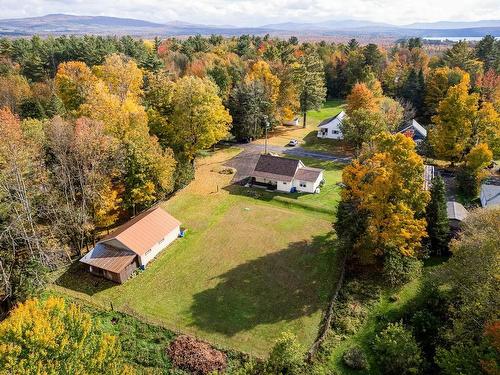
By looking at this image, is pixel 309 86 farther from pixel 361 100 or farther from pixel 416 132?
pixel 416 132

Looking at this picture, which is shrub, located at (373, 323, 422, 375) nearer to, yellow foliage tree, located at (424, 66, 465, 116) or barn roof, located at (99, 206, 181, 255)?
barn roof, located at (99, 206, 181, 255)

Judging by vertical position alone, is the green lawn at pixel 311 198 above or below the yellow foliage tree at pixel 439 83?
below

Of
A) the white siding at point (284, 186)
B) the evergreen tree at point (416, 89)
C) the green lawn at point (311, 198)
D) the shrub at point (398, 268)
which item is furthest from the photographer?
the evergreen tree at point (416, 89)

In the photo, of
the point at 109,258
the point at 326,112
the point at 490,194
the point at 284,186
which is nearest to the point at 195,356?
the point at 109,258

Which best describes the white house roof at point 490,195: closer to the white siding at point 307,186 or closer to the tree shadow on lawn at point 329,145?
the white siding at point 307,186

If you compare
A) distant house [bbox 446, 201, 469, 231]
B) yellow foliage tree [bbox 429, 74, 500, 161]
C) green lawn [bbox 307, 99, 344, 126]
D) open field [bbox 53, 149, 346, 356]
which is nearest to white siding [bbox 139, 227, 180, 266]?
open field [bbox 53, 149, 346, 356]

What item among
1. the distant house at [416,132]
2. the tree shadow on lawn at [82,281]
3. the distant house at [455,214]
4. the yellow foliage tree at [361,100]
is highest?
the yellow foliage tree at [361,100]

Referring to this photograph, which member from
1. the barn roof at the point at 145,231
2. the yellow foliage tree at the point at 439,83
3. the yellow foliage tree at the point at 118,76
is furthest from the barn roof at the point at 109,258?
the yellow foliage tree at the point at 439,83
